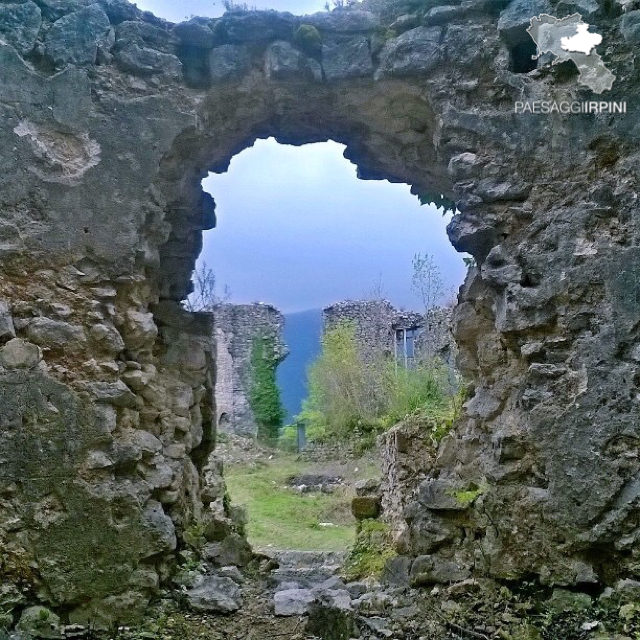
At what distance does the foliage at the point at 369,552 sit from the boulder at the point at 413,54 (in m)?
3.28

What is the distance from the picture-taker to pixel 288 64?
383 cm

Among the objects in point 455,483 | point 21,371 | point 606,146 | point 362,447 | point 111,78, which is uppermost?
point 111,78

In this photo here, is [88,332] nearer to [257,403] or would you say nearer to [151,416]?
[151,416]

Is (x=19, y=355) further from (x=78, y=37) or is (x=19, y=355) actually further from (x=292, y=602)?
(x=292, y=602)

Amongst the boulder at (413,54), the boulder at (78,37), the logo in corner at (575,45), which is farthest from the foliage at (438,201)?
the boulder at (78,37)

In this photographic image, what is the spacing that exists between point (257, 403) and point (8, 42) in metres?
13.6

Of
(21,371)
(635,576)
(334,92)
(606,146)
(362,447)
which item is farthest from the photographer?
(362,447)

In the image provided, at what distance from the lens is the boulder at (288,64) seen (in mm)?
3831

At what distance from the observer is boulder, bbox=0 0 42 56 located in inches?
141

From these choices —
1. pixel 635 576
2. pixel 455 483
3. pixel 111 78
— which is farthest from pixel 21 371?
pixel 635 576

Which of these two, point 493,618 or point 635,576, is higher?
point 635,576

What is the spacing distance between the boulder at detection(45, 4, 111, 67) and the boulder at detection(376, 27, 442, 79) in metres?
1.73

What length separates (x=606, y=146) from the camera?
136 inches

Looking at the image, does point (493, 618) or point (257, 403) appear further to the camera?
point (257, 403)
